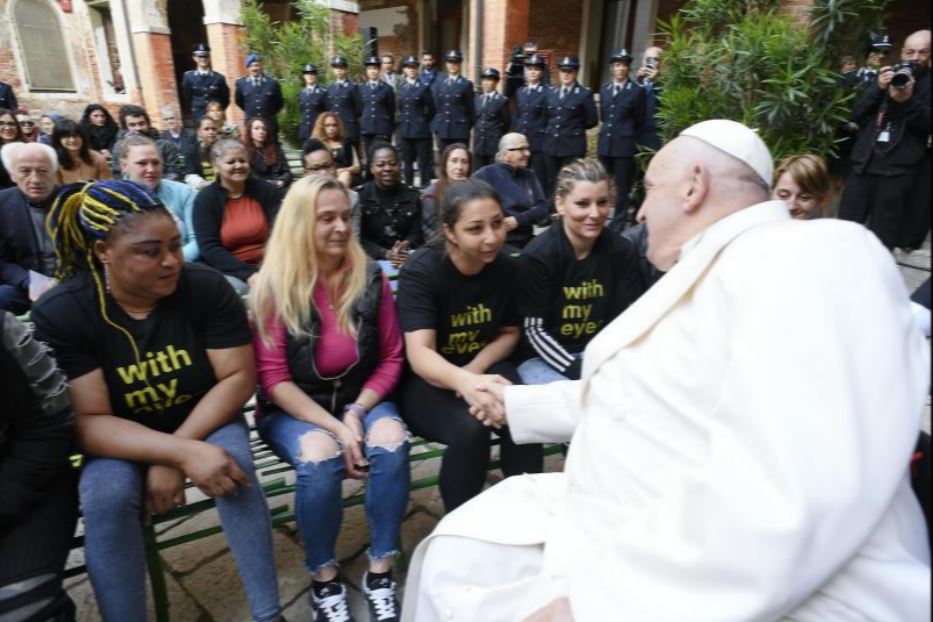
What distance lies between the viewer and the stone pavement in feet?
7.10

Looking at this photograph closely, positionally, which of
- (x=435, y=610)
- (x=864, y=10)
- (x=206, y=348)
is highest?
(x=864, y=10)

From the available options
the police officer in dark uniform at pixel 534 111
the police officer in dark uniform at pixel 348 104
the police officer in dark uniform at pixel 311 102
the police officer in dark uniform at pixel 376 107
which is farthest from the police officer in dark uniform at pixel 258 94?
the police officer in dark uniform at pixel 534 111

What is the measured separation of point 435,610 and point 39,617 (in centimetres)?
105

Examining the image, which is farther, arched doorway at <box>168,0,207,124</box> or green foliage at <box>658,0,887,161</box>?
arched doorway at <box>168,0,207,124</box>

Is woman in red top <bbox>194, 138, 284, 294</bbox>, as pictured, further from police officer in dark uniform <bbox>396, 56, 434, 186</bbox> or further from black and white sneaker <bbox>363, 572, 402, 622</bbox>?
police officer in dark uniform <bbox>396, 56, 434, 186</bbox>

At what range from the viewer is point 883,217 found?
211 inches

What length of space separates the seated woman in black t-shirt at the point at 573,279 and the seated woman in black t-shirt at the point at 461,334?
125 mm

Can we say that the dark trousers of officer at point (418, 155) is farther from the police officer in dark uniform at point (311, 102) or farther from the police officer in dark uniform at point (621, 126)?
the police officer in dark uniform at point (621, 126)

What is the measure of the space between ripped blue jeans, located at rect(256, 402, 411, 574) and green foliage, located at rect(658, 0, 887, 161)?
4.72 metres

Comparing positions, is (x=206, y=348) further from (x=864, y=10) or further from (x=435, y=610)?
(x=864, y=10)

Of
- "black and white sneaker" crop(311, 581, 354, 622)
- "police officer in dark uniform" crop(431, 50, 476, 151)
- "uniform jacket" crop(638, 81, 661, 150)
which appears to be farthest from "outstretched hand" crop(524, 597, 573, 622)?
"police officer in dark uniform" crop(431, 50, 476, 151)

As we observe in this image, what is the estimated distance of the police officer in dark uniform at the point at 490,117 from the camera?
8.77 m

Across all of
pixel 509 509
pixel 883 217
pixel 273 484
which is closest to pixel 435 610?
pixel 509 509

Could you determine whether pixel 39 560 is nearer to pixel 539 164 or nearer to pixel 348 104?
pixel 539 164
